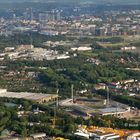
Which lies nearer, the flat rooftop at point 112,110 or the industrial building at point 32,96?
the flat rooftop at point 112,110

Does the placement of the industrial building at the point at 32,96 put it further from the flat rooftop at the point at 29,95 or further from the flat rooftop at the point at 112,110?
the flat rooftop at the point at 112,110

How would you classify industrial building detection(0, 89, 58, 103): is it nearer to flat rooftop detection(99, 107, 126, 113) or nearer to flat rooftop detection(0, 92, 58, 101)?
flat rooftop detection(0, 92, 58, 101)

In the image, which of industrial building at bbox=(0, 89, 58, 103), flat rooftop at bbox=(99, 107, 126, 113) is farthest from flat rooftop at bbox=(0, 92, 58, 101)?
flat rooftop at bbox=(99, 107, 126, 113)

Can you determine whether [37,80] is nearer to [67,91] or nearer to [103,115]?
[67,91]

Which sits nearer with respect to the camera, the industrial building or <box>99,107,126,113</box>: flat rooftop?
<box>99,107,126,113</box>: flat rooftop

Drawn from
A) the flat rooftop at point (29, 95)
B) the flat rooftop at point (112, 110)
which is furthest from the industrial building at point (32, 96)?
the flat rooftop at point (112, 110)

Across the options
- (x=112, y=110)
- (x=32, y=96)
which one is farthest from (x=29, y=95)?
(x=112, y=110)

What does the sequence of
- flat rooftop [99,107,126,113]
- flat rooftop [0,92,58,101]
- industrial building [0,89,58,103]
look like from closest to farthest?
flat rooftop [99,107,126,113]
industrial building [0,89,58,103]
flat rooftop [0,92,58,101]

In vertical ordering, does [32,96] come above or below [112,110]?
below

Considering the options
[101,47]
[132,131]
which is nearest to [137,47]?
[101,47]

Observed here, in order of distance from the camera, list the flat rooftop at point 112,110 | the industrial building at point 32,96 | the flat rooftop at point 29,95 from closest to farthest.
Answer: the flat rooftop at point 112,110 → the industrial building at point 32,96 → the flat rooftop at point 29,95

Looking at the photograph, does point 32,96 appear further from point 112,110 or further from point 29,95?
point 112,110

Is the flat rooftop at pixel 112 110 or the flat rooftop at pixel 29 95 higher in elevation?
the flat rooftop at pixel 112 110
